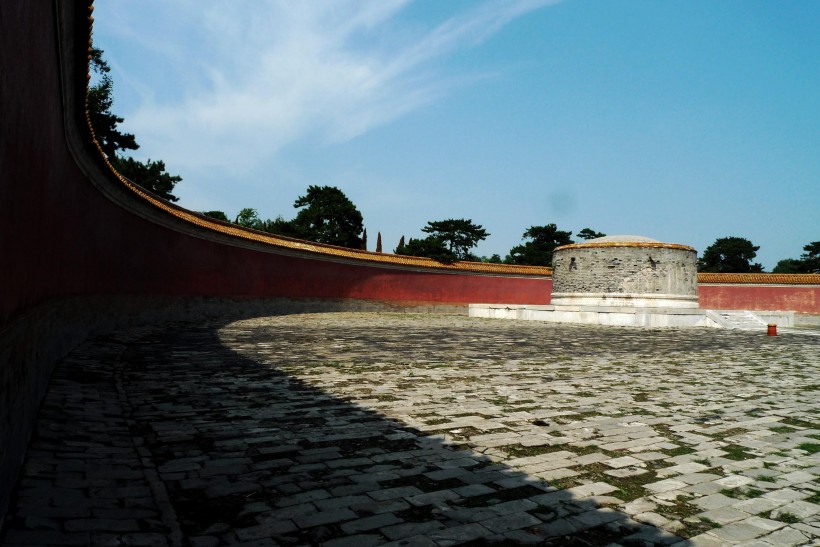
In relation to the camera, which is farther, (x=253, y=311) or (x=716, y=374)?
(x=253, y=311)

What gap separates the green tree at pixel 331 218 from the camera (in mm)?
41688

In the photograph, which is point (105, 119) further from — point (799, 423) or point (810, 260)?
point (810, 260)

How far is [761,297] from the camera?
33344mm

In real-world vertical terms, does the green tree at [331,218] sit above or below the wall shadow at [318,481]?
above

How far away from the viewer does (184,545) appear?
8.25 feet

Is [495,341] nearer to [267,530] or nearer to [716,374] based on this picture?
[716,374]

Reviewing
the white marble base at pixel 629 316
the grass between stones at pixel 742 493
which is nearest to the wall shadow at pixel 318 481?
the grass between stones at pixel 742 493

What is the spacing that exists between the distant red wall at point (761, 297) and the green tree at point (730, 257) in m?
16.6

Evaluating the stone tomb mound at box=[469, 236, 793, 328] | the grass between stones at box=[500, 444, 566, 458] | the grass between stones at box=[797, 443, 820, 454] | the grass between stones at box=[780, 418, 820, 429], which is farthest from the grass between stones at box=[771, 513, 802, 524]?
the stone tomb mound at box=[469, 236, 793, 328]

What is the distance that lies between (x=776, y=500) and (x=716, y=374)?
5721 mm

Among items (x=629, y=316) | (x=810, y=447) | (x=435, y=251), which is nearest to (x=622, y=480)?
(x=810, y=447)

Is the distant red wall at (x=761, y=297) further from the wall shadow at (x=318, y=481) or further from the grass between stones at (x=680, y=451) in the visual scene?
the wall shadow at (x=318, y=481)

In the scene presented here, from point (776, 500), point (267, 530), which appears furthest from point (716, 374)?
point (267, 530)

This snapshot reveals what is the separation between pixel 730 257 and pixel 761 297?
1790 cm
